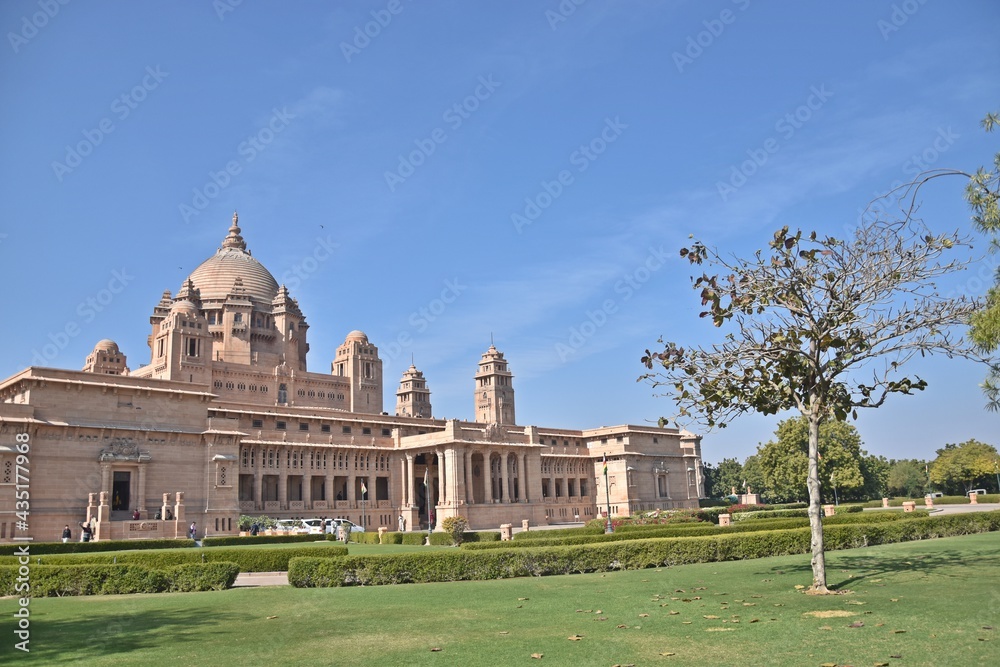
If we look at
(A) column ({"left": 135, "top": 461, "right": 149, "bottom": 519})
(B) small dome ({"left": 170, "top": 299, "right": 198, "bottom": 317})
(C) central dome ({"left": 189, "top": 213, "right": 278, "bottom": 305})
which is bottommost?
(A) column ({"left": 135, "top": 461, "right": 149, "bottom": 519})

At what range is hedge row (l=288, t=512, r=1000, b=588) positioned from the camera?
20.2 meters

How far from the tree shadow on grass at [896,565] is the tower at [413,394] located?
94176mm

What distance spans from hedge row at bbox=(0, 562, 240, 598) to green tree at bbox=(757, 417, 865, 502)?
61327 mm

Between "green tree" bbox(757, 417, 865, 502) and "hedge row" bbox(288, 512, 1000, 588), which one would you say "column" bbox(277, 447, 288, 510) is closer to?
"hedge row" bbox(288, 512, 1000, 588)

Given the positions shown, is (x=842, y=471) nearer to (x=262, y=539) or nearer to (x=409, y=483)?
(x=409, y=483)

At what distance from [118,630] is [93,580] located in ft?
20.8

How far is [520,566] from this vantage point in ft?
71.2

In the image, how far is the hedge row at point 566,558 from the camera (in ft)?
66.3

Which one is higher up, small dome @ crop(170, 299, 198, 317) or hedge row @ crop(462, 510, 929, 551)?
small dome @ crop(170, 299, 198, 317)

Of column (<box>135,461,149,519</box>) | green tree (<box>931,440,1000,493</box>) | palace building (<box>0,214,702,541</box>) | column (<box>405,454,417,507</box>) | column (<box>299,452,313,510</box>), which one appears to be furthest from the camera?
green tree (<box>931,440,1000,493</box>)

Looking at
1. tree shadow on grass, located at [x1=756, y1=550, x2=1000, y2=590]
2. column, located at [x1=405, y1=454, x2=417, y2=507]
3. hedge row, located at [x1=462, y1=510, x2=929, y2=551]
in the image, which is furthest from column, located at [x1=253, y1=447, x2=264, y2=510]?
tree shadow on grass, located at [x1=756, y1=550, x2=1000, y2=590]

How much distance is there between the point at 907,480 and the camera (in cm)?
10531

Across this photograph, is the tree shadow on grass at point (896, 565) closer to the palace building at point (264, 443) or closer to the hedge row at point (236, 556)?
the hedge row at point (236, 556)

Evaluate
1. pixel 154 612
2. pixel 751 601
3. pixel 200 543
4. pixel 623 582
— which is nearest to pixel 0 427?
pixel 200 543
